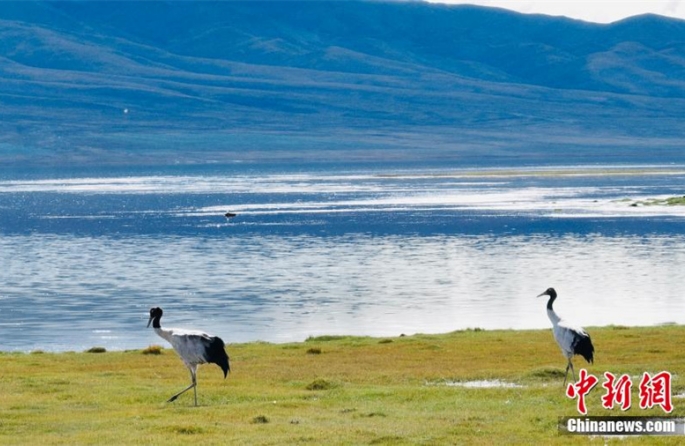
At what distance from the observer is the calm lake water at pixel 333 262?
4725cm

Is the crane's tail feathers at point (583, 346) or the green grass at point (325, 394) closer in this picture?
the green grass at point (325, 394)

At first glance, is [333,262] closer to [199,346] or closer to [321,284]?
[321,284]

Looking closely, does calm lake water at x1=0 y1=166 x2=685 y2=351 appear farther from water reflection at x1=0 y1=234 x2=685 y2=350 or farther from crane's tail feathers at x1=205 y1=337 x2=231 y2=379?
crane's tail feathers at x1=205 y1=337 x2=231 y2=379

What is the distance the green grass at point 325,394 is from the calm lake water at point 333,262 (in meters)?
9.39

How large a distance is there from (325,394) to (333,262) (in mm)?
46870

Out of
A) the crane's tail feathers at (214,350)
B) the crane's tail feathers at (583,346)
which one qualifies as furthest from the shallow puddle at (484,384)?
the crane's tail feathers at (214,350)

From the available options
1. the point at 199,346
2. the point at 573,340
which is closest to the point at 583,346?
the point at 573,340

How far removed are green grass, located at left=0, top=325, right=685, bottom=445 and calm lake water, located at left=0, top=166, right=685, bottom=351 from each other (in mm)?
9391

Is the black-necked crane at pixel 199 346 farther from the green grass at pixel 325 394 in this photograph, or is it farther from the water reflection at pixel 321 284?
the water reflection at pixel 321 284

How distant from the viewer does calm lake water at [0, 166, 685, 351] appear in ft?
155

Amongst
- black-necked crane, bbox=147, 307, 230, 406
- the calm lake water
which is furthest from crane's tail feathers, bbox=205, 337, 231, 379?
the calm lake water

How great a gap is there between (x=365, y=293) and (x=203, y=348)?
34007mm

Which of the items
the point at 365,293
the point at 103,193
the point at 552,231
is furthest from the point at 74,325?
the point at 103,193

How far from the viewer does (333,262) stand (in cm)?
7150
